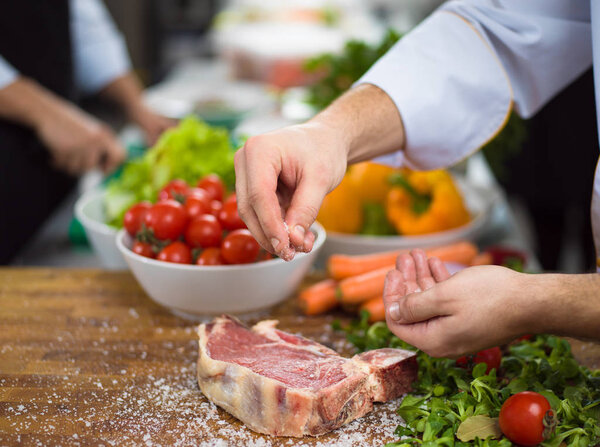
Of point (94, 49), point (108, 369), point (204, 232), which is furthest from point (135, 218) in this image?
point (94, 49)

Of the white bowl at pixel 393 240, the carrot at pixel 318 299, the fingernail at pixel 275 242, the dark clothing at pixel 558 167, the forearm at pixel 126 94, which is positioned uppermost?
the fingernail at pixel 275 242

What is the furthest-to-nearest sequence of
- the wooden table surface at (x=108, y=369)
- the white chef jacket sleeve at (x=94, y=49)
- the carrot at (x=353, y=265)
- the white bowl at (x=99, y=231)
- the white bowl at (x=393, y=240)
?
the white chef jacket sleeve at (x=94, y=49)
the white bowl at (x=393, y=240)
the white bowl at (x=99, y=231)
the carrot at (x=353, y=265)
the wooden table surface at (x=108, y=369)

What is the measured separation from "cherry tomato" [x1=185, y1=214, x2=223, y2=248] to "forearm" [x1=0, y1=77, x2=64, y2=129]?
104cm

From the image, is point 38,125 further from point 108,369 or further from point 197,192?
point 108,369

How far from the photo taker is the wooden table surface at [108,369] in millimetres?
1115

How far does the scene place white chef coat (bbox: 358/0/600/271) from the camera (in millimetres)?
1459

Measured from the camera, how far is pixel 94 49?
3100 mm

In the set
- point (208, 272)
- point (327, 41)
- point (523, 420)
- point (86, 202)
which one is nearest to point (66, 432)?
point (208, 272)

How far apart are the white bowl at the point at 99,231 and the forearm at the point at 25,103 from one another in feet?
1.41

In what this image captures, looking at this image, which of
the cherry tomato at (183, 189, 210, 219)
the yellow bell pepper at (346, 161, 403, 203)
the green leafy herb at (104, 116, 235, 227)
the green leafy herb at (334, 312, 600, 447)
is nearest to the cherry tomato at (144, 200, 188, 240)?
the cherry tomato at (183, 189, 210, 219)

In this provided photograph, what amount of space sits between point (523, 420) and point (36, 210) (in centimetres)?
194

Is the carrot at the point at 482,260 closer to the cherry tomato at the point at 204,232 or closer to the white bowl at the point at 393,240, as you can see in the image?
the white bowl at the point at 393,240

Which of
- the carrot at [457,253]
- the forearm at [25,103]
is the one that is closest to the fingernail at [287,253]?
the carrot at [457,253]

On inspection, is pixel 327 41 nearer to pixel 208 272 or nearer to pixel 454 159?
pixel 454 159
